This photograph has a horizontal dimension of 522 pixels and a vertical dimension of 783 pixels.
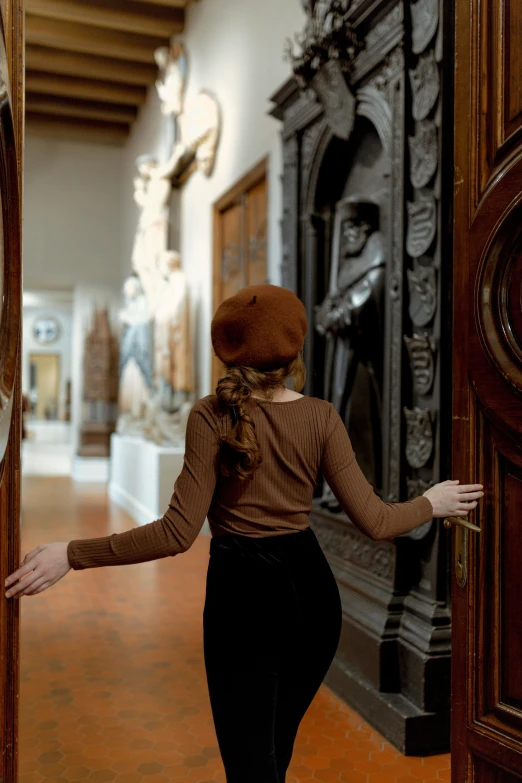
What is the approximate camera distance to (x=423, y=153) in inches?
133

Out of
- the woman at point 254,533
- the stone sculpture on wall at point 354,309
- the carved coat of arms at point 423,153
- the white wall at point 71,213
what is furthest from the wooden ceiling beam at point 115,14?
the woman at point 254,533

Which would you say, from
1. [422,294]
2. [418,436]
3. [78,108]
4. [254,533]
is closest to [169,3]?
[78,108]

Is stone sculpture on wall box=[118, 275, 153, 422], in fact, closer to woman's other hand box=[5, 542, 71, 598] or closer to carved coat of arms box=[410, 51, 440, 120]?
carved coat of arms box=[410, 51, 440, 120]

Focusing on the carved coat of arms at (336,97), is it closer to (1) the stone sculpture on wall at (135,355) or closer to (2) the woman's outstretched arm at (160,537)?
(2) the woman's outstretched arm at (160,537)

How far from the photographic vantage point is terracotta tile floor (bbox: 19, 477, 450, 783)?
288 cm

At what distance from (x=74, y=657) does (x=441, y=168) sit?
10.2 feet

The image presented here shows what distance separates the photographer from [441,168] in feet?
10.7

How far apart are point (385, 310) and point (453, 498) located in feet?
6.66

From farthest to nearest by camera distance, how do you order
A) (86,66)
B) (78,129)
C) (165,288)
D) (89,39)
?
1. (78,129)
2. (86,66)
3. (89,39)
4. (165,288)

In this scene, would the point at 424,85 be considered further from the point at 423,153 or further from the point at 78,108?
the point at 78,108

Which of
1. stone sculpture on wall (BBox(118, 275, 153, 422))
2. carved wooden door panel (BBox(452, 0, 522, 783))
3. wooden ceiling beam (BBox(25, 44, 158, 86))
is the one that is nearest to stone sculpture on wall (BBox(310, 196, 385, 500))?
carved wooden door panel (BBox(452, 0, 522, 783))

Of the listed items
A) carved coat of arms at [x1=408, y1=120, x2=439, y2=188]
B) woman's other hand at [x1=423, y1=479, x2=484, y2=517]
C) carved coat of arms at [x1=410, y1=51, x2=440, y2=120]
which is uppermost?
carved coat of arms at [x1=410, y1=51, x2=440, y2=120]

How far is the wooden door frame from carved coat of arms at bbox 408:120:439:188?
344 centimetres

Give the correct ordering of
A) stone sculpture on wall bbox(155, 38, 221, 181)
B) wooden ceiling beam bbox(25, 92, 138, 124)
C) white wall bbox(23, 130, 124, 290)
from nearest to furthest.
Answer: stone sculpture on wall bbox(155, 38, 221, 181) < wooden ceiling beam bbox(25, 92, 138, 124) < white wall bbox(23, 130, 124, 290)
